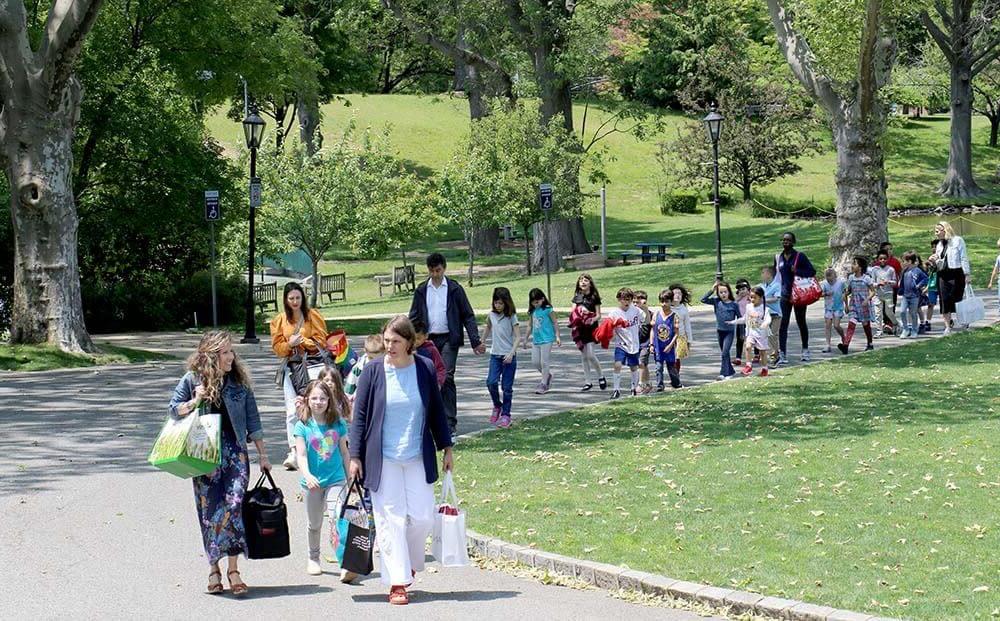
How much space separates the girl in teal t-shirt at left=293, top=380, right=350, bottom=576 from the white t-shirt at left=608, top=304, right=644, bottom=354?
357 inches

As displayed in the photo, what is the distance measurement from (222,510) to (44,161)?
16170mm

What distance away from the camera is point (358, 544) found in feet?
27.8

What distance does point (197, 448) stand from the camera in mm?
8281

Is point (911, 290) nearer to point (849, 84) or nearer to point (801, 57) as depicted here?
point (849, 84)

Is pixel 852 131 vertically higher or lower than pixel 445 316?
higher

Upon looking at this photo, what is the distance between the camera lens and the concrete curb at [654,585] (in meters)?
7.55

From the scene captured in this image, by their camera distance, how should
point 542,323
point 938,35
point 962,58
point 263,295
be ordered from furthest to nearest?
point 962,58, point 938,35, point 263,295, point 542,323

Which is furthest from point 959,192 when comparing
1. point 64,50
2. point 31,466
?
point 31,466

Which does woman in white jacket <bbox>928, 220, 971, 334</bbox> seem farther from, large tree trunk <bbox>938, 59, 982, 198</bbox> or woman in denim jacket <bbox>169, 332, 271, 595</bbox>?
large tree trunk <bbox>938, 59, 982, 198</bbox>

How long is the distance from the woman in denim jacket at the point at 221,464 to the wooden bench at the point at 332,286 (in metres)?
34.8

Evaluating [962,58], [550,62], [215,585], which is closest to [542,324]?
[215,585]

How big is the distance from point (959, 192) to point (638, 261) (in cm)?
2584

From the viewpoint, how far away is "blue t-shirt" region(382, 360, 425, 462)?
830 centimetres

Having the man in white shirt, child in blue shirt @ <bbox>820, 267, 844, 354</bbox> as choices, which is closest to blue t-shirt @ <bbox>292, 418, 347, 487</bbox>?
the man in white shirt
